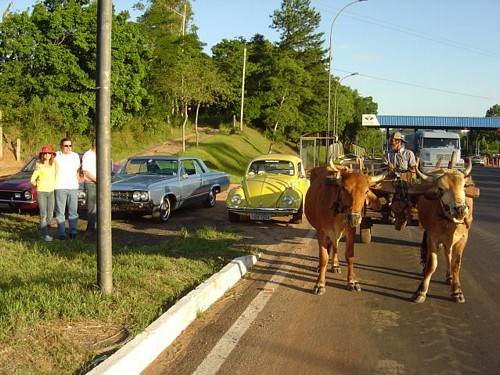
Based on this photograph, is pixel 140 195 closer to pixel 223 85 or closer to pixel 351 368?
pixel 351 368

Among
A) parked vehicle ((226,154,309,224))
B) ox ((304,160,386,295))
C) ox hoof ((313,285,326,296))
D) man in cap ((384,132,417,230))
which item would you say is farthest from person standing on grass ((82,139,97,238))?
man in cap ((384,132,417,230))

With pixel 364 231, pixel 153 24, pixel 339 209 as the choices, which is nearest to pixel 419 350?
pixel 339 209

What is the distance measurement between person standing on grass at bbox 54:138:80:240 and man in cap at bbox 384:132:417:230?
5.92m

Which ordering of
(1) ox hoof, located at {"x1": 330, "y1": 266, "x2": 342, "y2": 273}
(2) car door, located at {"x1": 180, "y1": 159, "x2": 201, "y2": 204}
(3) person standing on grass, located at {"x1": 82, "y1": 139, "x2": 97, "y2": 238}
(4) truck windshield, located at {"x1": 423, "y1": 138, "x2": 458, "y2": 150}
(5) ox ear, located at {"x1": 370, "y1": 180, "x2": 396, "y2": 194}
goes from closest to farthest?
1. (5) ox ear, located at {"x1": 370, "y1": 180, "x2": 396, "y2": 194}
2. (1) ox hoof, located at {"x1": 330, "y1": 266, "x2": 342, "y2": 273}
3. (3) person standing on grass, located at {"x1": 82, "y1": 139, "x2": 97, "y2": 238}
4. (2) car door, located at {"x1": 180, "y1": 159, "x2": 201, "y2": 204}
5. (4) truck windshield, located at {"x1": 423, "y1": 138, "x2": 458, "y2": 150}

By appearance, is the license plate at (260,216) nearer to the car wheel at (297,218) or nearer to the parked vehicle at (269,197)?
the parked vehicle at (269,197)

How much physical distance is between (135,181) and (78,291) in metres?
6.97

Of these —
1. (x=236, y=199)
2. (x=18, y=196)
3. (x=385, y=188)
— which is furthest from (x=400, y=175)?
(x=18, y=196)

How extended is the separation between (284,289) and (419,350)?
7.50 ft

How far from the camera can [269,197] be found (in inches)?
463

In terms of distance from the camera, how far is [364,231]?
960cm

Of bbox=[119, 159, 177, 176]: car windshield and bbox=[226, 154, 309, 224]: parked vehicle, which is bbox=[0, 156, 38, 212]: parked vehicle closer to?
bbox=[119, 159, 177, 176]: car windshield

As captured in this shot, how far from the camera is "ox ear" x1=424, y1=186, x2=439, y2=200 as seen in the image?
6154mm

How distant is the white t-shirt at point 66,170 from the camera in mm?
9531

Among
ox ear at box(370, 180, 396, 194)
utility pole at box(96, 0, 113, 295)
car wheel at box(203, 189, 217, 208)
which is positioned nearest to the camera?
utility pole at box(96, 0, 113, 295)
